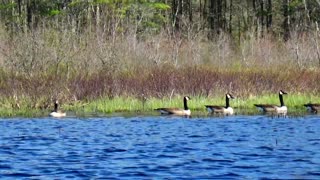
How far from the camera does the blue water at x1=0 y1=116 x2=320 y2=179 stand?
11883 mm

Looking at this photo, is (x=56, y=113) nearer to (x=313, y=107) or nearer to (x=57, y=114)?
(x=57, y=114)

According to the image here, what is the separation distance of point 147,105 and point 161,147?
28.1 ft

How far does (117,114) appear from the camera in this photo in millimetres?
22766

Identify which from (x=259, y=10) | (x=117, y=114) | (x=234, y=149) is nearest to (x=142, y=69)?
(x=117, y=114)

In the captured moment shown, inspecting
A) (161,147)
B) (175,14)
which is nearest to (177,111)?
(161,147)

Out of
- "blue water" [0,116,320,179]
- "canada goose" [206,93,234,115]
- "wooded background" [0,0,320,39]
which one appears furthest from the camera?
"wooded background" [0,0,320,39]

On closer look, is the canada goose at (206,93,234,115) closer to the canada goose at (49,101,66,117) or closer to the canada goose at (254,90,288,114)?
the canada goose at (254,90,288,114)

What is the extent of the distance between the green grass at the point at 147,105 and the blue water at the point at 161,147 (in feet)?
5.05

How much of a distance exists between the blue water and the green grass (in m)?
1.54

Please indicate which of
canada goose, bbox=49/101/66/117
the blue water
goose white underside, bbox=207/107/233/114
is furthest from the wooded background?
the blue water

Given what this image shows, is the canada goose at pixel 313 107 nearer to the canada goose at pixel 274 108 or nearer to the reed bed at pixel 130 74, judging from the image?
the canada goose at pixel 274 108

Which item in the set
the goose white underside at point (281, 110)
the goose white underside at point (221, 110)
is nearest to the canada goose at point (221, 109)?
the goose white underside at point (221, 110)

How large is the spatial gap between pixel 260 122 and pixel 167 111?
3.30m

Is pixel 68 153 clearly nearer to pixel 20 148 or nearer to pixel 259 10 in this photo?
pixel 20 148
